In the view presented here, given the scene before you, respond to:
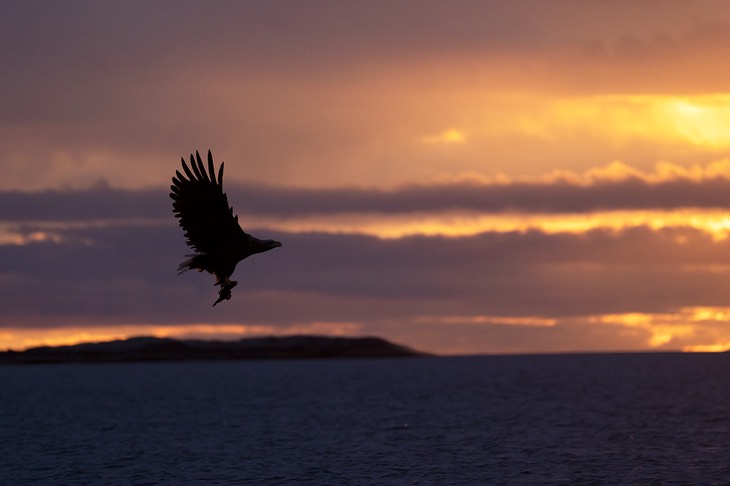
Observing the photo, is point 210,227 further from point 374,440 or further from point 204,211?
point 374,440

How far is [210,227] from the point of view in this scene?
1057 inches

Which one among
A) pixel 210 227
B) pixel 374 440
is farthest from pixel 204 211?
pixel 374 440

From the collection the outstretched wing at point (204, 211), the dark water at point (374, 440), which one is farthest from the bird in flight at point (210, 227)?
the dark water at point (374, 440)

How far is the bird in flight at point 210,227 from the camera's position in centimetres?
2617

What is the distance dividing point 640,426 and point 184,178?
195 ft

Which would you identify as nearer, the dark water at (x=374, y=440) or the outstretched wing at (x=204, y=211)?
the outstretched wing at (x=204, y=211)

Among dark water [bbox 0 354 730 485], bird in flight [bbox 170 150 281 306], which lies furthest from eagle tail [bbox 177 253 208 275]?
dark water [bbox 0 354 730 485]

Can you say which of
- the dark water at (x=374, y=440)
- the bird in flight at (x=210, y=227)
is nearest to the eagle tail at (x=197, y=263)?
the bird in flight at (x=210, y=227)

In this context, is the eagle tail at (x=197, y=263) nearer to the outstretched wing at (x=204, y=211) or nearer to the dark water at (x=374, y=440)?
the outstretched wing at (x=204, y=211)

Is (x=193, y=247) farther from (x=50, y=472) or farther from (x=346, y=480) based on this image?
(x=50, y=472)

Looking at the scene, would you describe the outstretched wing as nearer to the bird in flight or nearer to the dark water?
the bird in flight

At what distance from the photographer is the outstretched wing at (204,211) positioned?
26156 mm

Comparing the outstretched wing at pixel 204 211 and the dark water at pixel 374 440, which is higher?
the outstretched wing at pixel 204 211

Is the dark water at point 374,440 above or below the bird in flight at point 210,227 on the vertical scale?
below
